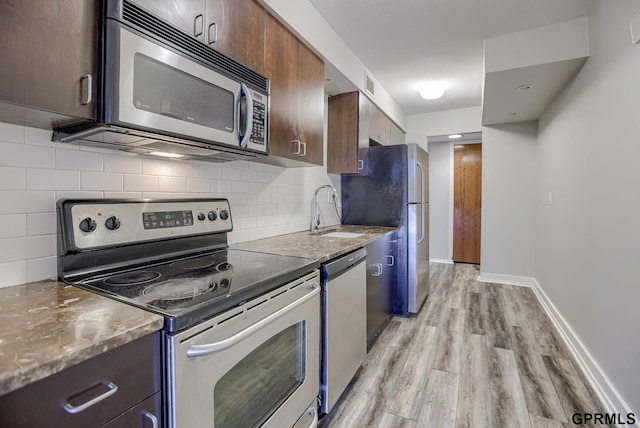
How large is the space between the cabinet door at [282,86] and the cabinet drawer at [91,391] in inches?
46.0

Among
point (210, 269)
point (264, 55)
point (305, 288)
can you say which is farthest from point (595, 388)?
point (264, 55)

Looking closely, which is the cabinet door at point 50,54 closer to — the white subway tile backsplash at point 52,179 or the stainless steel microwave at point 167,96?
the stainless steel microwave at point 167,96

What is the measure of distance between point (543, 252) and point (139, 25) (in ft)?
13.7

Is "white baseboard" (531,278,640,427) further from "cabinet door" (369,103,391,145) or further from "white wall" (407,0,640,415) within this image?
"cabinet door" (369,103,391,145)

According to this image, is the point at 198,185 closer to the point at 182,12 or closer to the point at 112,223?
the point at 112,223

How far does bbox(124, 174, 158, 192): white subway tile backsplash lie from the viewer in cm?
131

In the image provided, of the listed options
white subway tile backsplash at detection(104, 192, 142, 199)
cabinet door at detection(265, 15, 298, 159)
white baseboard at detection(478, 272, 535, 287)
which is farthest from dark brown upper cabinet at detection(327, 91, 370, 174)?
white baseboard at detection(478, 272, 535, 287)

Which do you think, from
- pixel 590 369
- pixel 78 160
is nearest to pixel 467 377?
pixel 590 369

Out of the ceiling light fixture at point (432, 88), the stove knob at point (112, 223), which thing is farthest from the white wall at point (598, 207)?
the stove knob at point (112, 223)

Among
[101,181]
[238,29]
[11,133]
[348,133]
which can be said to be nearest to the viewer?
[11,133]

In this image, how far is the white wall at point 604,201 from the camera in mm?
1537

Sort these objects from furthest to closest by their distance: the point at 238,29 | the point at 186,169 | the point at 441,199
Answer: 1. the point at 441,199
2. the point at 186,169
3. the point at 238,29

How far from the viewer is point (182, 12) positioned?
1160mm

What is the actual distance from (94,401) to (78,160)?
89 centimetres
